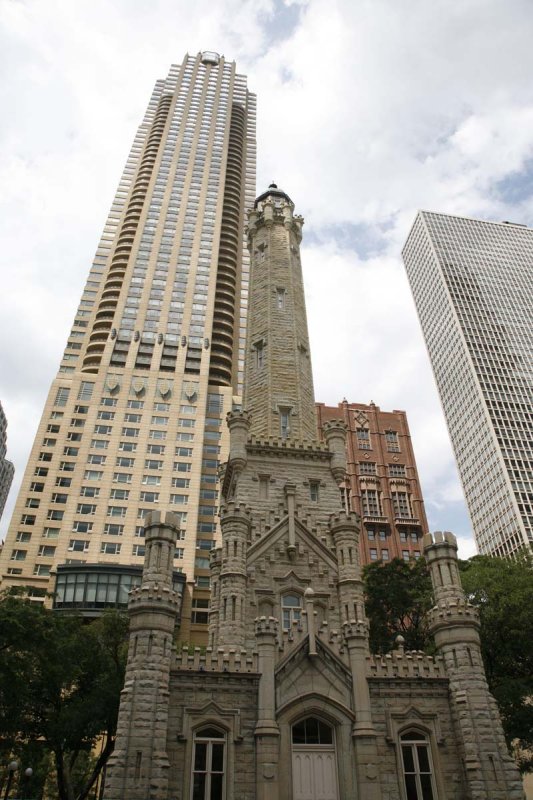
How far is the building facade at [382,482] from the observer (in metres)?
82.6

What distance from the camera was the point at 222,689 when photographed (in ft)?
75.7

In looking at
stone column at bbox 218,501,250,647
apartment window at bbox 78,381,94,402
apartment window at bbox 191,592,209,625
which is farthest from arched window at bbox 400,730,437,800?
apartment window at bbox 78,381,94,402

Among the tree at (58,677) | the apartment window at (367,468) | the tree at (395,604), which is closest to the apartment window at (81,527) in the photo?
the tree at (58,677)

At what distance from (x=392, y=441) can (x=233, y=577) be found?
230ft

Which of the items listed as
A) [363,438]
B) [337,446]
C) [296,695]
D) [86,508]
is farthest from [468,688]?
[363,438]

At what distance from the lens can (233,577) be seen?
27.5 m

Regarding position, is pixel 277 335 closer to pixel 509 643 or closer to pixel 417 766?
pixel 509 643

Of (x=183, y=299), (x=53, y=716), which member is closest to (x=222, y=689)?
(x=53, y=716)

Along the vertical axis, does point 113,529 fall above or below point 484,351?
below

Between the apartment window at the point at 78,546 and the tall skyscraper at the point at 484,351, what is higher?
the tall skyscraper at the point at 484,351

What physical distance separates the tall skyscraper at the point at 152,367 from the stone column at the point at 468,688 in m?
37.8

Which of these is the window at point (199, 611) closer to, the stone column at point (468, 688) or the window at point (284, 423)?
the window at point (284, 423)

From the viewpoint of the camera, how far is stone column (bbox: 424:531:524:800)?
21484mm

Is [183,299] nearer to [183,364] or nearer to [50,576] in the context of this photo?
[183,364]
